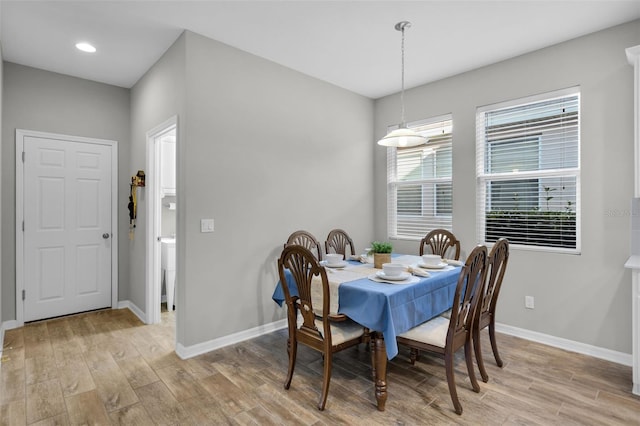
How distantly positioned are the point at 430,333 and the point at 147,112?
141 inches

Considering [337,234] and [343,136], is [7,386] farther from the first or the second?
[343,136]

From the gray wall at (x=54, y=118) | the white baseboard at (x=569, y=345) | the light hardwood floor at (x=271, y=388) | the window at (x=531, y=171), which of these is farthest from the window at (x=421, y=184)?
the gray wall at (x=54, y=118)

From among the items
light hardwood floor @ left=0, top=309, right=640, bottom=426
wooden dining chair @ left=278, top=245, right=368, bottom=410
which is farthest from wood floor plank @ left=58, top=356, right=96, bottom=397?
wooden dining chair @ left=278, top=245, right=368, bottom=410

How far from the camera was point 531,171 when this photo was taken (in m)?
3.43

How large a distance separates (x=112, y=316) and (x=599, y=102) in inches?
212

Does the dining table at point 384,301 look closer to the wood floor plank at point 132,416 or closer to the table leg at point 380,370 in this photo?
the table leg at point 380,370

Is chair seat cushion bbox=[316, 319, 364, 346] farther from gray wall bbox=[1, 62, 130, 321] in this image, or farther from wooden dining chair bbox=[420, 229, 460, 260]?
gray wall bbox=[1, 62, 130, 321]

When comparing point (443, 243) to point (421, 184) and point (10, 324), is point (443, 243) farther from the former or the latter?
point (10, 324)

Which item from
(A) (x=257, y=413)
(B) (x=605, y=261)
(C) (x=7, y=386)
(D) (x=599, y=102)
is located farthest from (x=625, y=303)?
(C) (x=7, y=386)

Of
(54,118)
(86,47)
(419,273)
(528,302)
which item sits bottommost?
(528,302)

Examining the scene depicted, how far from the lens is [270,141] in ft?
11.7

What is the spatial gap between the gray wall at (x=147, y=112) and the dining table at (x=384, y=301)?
5.48ft

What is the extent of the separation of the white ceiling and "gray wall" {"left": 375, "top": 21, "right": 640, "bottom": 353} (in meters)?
0.19

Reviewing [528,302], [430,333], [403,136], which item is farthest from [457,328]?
[528,302]
